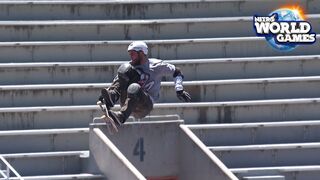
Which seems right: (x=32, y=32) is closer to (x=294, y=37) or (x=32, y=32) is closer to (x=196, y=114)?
(x=196, y=114)

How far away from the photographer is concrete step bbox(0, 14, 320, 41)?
10.5 meters

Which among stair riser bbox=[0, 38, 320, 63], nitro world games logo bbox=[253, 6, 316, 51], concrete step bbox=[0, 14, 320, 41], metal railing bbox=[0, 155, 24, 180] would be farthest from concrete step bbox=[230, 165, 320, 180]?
metal railing bbox=[0, 155, 24, 180]

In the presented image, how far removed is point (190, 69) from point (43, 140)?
2.22 metres

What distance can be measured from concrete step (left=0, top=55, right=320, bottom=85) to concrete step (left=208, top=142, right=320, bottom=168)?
4.02 feet

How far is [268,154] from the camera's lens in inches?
378

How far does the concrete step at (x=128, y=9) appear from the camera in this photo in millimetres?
10891

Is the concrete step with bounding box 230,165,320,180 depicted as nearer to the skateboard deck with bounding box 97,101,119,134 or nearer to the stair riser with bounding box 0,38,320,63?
the skateboard deck with bounding box 97,101,119,134

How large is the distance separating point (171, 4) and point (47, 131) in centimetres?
296

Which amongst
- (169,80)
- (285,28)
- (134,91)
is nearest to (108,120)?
(134,91)

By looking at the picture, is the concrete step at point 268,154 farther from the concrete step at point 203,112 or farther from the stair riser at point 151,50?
the stair riser at point 151,50

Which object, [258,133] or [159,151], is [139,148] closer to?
[159,151]

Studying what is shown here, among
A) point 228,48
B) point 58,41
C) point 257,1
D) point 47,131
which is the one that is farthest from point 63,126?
point 257,1

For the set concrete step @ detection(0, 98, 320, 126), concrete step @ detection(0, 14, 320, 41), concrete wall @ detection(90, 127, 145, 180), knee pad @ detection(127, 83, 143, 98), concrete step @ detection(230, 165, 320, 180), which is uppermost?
concrete step @ detection(0, 14, 320, 41)

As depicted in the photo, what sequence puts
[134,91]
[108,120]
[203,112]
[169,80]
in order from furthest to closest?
[169,80], [203,112], [108,120], [134,91]
